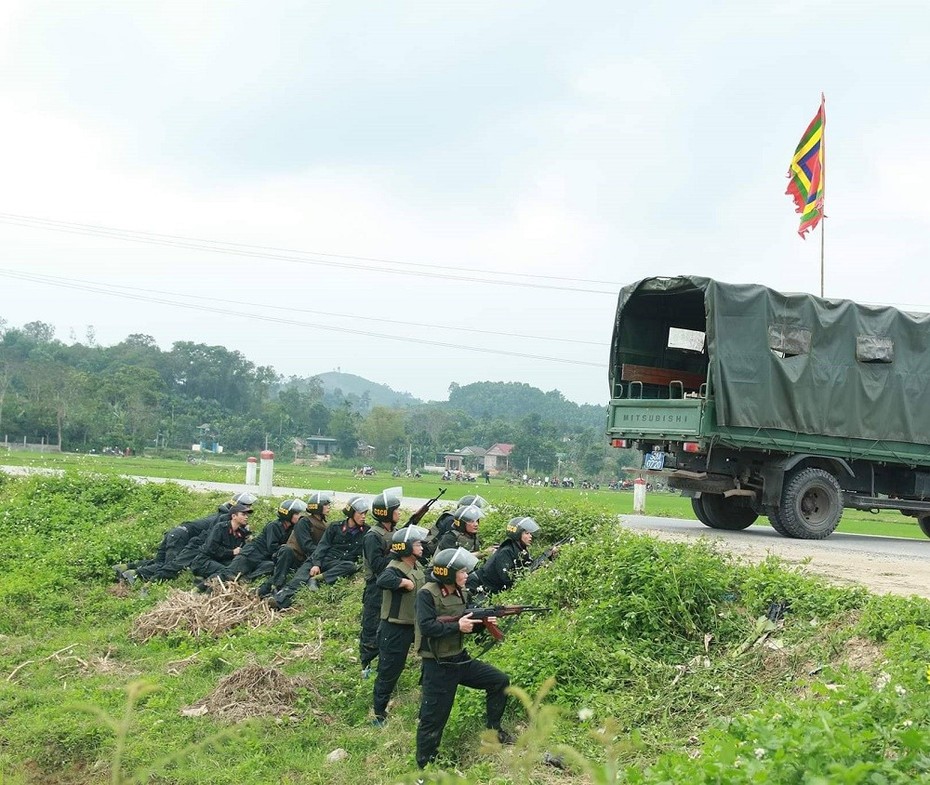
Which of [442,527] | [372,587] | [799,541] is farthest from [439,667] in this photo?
[799,541]

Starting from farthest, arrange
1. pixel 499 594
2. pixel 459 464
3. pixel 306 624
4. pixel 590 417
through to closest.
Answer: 1. pixel 590 417
2. pixel 459 464
3. pixel 306 624
4. pixel 499 594

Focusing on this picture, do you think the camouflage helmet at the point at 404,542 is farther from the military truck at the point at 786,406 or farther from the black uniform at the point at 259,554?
the military truck at the point at 786,406

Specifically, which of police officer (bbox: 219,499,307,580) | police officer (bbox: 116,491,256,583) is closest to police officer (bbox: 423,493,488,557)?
police officer (bbox: 219,499,307,580)

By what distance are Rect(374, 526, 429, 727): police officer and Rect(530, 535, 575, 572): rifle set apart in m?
2.10

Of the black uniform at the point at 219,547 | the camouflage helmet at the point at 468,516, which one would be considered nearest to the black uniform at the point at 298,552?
the black uniform at the point at 219,547

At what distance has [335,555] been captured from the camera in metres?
12.7

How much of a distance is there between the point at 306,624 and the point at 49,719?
3077 millimetres

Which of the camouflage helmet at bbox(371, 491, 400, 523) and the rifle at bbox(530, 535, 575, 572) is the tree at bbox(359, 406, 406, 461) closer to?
the rifle at bbox(530, 535, 575, 572)

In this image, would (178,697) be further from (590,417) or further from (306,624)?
(590,417)

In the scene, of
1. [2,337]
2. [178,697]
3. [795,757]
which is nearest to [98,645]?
[178,697]

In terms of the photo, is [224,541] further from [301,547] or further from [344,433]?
[344,433]

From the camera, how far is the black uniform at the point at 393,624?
28.1ft

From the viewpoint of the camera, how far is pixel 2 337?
8888cm

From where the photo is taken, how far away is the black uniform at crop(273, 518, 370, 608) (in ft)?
40.7
